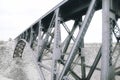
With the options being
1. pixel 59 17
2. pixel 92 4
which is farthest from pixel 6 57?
pixel 92 4

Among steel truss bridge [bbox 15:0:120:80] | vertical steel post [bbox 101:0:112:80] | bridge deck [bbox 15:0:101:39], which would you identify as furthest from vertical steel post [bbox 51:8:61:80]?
vertical steel post [bbox 101:0:112:80]

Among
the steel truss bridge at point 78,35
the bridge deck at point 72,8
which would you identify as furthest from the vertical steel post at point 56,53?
the bridge deck at point 72,8

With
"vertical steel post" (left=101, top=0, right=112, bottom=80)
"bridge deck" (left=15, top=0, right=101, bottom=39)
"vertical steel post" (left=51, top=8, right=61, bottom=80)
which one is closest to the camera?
"vertical steel post" (left=101, top=0, right=112, bottom=80)

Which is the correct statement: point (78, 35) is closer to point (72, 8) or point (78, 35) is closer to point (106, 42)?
point (106, 42)

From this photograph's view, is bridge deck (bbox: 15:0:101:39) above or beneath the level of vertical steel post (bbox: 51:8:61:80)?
above

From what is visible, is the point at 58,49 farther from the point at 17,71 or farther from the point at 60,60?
the point at 17,71

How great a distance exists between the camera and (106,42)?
8062mm

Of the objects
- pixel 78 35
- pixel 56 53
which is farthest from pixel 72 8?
pixel 78 35

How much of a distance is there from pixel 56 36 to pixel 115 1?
3.40 metres

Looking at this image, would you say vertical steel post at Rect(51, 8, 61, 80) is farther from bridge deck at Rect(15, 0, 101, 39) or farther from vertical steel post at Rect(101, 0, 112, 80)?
vertical steel post at Rect(101, 0, 112, 80)

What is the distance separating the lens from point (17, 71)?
32406 millimetres

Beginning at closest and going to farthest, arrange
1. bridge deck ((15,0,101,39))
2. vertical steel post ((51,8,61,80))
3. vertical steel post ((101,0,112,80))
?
vertical steel post ((101,0,112,80))
bridge deck ((15,0,101,39))
vertical steel post ((51,8,61,80))

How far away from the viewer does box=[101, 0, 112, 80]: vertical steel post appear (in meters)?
7.88

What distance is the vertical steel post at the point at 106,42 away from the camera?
7875mm
